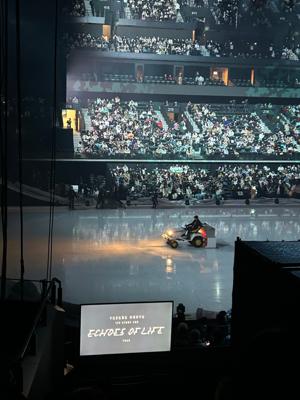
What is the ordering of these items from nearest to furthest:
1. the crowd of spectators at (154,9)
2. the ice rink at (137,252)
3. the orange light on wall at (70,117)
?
1. the ice rink at (137,252)
2. the orange light on wall at (70,117)
3. the crowd of spectators at (154,9)

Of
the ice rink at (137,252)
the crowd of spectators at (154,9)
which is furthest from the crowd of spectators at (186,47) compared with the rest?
the ice rink at (137,252)

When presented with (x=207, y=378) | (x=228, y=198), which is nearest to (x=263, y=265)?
(x=207, y=378)

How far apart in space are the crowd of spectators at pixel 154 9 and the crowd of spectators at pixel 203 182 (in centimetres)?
560

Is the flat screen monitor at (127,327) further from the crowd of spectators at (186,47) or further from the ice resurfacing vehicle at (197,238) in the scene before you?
the crowd of spectators at (186,47)

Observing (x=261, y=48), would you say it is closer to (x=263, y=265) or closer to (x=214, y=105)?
(x=214, y=105)

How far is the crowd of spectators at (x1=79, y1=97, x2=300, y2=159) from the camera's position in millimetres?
19156

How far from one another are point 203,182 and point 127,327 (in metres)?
13.6

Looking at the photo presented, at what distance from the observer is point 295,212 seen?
16.6 metres

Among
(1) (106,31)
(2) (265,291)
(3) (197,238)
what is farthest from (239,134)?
(2) (265,291)

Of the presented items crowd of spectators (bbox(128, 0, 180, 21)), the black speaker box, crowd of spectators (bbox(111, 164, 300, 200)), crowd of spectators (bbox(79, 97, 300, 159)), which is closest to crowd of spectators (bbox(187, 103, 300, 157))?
crowd of spectators (bbox(79, 97, 300, 159))

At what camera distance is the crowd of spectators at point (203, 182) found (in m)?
17.9

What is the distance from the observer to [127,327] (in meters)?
5.17

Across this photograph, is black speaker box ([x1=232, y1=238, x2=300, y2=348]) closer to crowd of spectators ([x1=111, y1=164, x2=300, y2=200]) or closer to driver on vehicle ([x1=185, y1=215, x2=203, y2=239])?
driver on vehicle ([x1=185, y1=215, x2=203, y2=239])

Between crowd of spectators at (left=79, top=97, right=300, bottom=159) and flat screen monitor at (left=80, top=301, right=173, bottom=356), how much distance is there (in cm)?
1346
